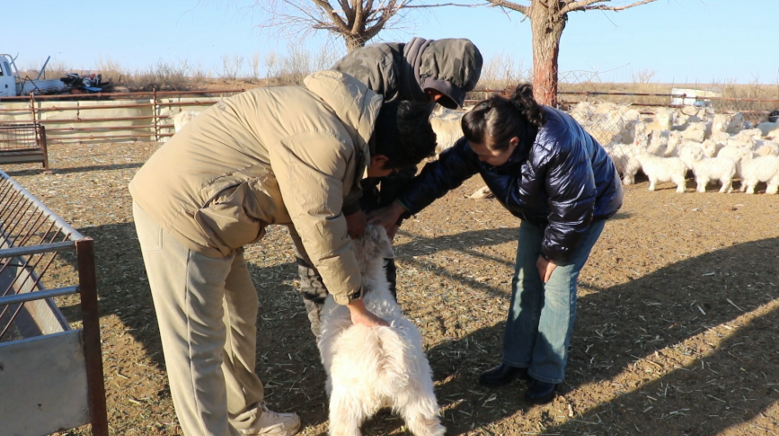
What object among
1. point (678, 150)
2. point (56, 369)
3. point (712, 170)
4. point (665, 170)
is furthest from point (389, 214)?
point (678, 150)

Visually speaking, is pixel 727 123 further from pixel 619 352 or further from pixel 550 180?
pixel 550 180

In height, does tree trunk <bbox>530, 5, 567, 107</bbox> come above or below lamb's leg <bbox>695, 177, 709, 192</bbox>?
above

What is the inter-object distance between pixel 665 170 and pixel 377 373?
8820mm

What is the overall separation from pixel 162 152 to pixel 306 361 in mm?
2014

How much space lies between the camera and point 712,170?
9.69 metres

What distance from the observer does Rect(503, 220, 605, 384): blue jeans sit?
3.21 m

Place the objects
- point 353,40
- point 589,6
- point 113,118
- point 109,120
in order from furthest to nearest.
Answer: point 113,118 < point 109,120 < point 353,40 < point 589,6

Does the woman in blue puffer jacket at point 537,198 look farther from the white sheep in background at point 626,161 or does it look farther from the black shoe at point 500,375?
the white sheep in background at point 626,161

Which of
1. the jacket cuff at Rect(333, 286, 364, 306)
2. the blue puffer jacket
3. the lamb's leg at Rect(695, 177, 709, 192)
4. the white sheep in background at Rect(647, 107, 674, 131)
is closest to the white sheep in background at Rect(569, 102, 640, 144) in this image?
the white sheep in background at Rect(647, 107, 674, 131)

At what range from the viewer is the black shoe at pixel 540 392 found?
336 cm

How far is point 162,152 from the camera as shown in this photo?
2312 mm

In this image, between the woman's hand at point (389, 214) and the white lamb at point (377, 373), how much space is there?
1.72 ft

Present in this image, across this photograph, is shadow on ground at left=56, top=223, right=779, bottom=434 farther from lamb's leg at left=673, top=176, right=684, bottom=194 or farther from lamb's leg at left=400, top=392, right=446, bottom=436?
lamb's leg at left=673, top=176, right=684, bottom=194

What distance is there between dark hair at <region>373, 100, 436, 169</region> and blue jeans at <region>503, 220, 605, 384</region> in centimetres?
133
